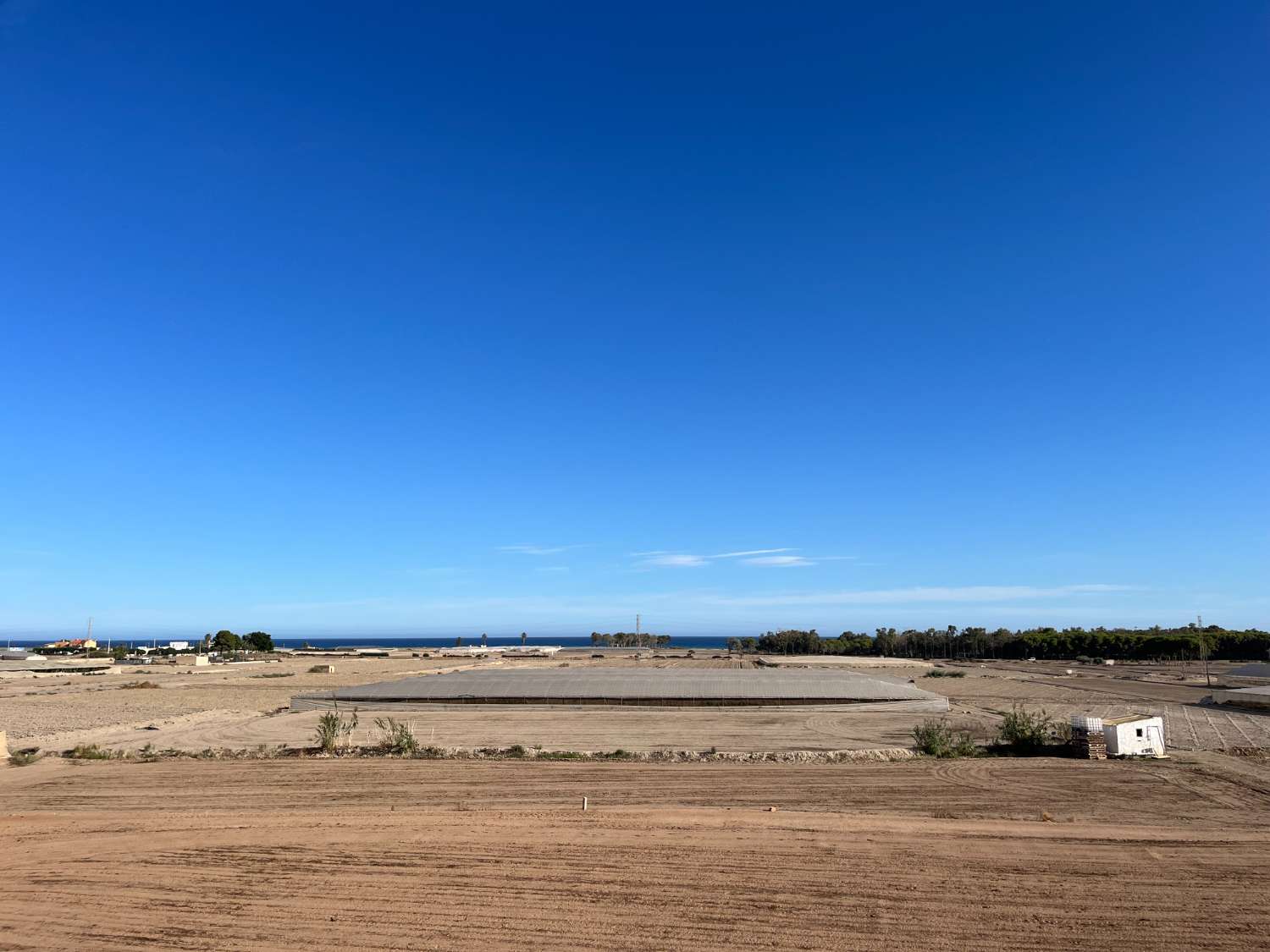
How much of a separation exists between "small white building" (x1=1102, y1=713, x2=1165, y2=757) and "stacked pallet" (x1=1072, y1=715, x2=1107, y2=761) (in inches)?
10.1

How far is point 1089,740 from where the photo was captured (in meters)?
31.1

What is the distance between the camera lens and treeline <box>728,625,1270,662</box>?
12638 cm

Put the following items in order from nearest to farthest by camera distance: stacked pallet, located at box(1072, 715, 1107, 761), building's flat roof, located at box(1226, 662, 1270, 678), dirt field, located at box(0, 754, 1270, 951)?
dirt field, located at box(0, 754, 1270, 951)
stacked pallet, located at box(1072, 715, 1107, 761)
building's flat roof, located at box(1226, 662, 1270, 678)

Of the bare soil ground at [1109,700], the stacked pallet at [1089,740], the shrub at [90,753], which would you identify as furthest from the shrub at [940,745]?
the shrub at [90,753]

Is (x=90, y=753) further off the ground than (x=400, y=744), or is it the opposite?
(x=400, y=744)

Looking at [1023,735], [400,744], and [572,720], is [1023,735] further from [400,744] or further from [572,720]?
[400,744]

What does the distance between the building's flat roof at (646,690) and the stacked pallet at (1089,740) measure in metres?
20.7

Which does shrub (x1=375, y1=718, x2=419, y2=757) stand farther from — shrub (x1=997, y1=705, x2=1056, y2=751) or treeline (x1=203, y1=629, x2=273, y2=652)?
treeline (x1=203, y1=629, x2=273, y2=652)

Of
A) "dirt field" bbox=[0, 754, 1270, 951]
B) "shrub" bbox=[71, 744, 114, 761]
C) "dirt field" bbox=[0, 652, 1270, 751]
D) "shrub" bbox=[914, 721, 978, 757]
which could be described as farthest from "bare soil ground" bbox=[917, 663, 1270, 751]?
"shrub" bbox=[71, 744, 114, 761]

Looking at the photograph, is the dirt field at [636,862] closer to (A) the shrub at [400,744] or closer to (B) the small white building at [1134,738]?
(B) the small white building at [1134,738]

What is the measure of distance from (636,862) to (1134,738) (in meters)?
24.4

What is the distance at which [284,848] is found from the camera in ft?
58.9

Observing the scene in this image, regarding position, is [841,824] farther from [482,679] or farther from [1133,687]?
[1133,687]

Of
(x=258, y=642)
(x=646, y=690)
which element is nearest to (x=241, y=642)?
(x=258, y=642)
